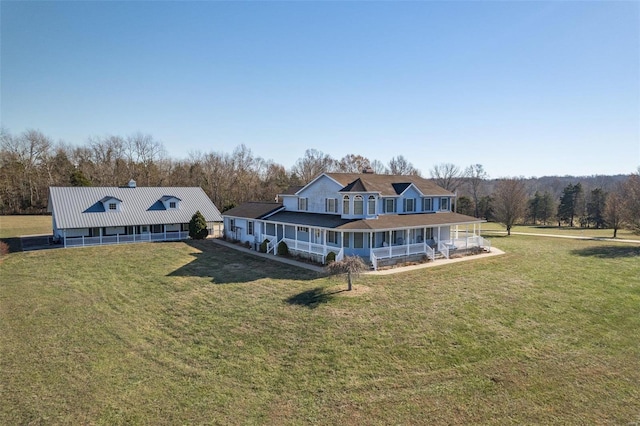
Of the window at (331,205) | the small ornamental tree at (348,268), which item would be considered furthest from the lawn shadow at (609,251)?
the small ornamental tree at (348,268)

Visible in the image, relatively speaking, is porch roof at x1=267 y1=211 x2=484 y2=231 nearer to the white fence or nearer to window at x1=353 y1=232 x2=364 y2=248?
window at x1=353 y1=232 x2=364 y2=248

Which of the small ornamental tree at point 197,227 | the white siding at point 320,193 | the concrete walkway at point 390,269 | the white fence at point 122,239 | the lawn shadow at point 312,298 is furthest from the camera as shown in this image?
the small ornamental tree at point 197,227

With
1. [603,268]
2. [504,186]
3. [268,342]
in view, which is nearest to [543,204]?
[504,186]

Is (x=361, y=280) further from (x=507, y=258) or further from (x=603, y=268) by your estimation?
(x=603, y=268)

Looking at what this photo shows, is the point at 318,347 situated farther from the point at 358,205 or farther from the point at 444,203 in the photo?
the point at 444,203

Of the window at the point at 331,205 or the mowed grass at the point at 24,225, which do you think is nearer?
the window at the point at 331,205

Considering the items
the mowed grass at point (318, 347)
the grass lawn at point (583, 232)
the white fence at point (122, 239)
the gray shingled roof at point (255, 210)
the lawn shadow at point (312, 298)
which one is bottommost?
the mowed grass at point (318, 347)

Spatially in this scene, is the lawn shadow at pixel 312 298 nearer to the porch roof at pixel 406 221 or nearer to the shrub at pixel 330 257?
the shrub at pixel 330 257
